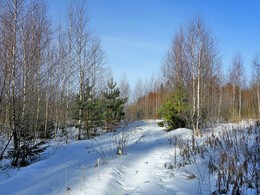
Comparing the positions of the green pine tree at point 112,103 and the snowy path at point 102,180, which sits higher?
the green pine tree at point 112,103

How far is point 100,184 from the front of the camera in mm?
3906

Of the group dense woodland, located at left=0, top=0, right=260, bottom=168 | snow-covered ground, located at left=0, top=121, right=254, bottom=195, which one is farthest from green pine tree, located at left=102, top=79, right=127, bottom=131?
snow-covered ground, located at left=0, top=121, right=254, bottom=195

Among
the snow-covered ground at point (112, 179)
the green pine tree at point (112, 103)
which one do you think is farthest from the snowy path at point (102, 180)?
the green pine tree at point (112, 103)

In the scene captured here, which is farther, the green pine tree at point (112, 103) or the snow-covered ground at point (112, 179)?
the green pine tree at point (112, 103)

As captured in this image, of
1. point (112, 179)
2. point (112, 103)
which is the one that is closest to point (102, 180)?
point (112, 179)

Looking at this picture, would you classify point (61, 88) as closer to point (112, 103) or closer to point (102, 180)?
point (112, 103)

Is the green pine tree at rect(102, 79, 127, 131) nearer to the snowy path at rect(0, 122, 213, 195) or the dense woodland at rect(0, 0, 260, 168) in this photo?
the dense woodland at rect(0, 0, 260, 168)

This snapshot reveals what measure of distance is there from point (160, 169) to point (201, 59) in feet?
23.5

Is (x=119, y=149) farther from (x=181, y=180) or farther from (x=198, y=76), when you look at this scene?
(x=198, y=76)

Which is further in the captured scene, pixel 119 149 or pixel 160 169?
pixel 119 149

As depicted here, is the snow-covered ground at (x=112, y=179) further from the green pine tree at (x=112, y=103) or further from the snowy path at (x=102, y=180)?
the green pine tree at (x=112, y=103)

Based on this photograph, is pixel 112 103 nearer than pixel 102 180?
No

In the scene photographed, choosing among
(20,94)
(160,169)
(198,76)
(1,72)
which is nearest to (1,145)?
(20,94)

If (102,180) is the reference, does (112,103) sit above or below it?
above
